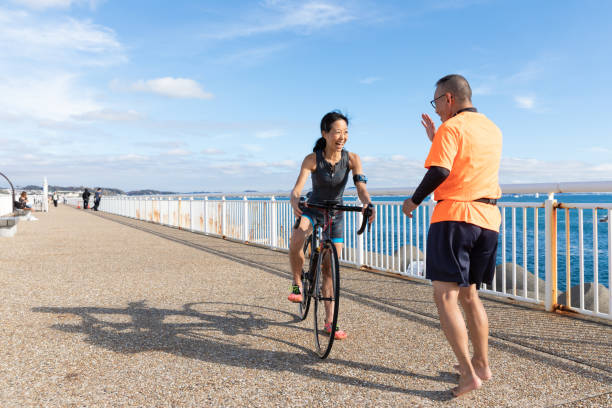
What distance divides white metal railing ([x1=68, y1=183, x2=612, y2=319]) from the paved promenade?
429 mm

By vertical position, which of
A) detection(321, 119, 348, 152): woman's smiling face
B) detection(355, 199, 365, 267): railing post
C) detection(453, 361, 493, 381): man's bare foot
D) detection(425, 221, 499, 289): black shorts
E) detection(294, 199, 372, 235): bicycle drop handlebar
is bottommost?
detection(453, 361, 493, 381): man's bare foot

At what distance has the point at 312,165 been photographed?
3879mm

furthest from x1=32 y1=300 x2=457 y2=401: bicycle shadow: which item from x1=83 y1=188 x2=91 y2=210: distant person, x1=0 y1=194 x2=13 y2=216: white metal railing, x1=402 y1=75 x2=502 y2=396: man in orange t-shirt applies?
x1=83 y1=188 x2=91 y2=210: distant person

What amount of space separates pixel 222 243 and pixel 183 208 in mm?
5923

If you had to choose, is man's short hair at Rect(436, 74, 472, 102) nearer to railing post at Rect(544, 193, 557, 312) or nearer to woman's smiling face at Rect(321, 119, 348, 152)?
woman's smiling face at Rect(321, 119, 348, 152)

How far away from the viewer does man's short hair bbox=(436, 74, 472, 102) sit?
2.78 metres

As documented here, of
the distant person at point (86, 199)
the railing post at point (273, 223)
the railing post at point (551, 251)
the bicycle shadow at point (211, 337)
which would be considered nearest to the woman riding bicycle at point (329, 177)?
the bicycle shadow at point (211, 337)

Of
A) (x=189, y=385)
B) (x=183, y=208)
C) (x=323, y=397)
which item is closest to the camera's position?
(x=323, y=397)

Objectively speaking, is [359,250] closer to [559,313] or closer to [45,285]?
[559,313]

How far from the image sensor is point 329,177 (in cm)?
Answer: 390

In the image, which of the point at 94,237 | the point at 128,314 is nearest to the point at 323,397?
the point at 128,314

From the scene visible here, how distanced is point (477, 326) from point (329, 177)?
1.63m

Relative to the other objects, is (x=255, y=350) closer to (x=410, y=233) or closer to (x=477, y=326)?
(x=477, y=326)

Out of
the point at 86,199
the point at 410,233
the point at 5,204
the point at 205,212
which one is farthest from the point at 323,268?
the point at 86,199
